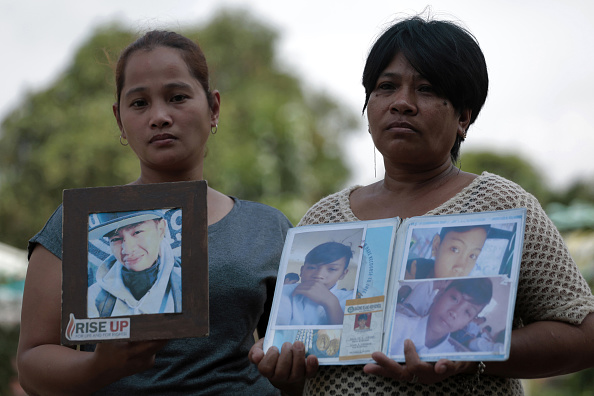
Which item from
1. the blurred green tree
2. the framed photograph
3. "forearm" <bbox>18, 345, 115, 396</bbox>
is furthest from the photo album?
the blurred green tree

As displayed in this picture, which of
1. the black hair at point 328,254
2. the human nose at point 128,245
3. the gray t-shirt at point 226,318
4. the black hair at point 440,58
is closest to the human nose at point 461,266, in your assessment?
the black hair at point 328,254

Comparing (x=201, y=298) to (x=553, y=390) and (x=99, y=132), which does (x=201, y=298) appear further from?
(x=99, y=132)

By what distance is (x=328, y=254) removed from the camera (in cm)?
248

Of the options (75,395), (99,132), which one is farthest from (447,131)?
(99,132)

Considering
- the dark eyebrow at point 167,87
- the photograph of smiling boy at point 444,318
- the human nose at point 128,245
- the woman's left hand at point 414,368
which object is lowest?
the woman's left hand at point 414,368

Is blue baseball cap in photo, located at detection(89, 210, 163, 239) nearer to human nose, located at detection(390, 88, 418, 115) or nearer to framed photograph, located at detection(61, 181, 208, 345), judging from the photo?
framed photograph, located at detection(61, 181, 208, 345)

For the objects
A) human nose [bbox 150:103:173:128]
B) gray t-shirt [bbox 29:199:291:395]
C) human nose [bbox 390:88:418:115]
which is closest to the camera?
human nose [bbox 390:88:418:115]

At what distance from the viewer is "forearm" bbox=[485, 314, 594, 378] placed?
224 cm

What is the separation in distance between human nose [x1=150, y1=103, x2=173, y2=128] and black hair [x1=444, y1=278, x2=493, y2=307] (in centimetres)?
128

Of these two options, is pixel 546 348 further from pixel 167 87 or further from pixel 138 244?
pixel 167 87

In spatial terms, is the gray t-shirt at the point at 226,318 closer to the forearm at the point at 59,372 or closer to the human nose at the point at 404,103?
the forearm at the point at 59,372

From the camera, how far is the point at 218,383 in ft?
8.94

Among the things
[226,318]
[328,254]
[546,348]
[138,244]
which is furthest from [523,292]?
[138,244]

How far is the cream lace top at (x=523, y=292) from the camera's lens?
2314 mm
